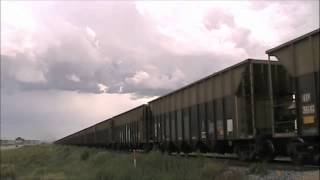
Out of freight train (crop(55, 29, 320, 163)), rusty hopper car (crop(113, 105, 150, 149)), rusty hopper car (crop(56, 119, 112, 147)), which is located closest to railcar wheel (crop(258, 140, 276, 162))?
freight train (crop(55, 29, 320, 163))

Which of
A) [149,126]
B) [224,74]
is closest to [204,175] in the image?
[224,74]

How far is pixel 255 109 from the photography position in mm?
17734

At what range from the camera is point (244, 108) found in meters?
18.1

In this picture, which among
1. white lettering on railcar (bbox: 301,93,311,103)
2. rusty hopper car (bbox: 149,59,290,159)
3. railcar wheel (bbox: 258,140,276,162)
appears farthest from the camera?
rusty hopper car (bbox: 149,59,290,159)

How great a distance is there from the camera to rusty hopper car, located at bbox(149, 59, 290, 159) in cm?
1767

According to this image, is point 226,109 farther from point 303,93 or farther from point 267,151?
point 303,93

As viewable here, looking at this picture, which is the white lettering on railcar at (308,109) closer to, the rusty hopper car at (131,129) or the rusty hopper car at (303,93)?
the rusty hopper car at (303,93)

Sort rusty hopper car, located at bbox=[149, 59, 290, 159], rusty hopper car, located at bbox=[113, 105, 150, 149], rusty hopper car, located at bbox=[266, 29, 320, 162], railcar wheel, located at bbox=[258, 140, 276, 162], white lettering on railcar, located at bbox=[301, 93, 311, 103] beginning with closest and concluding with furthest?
1. rusty hopper car, located at bbox=[266, 29, 320, 162]
2. white lettering on railcar, located at bbox=[301, 93, 311, 103]
3. railcar wheel, located at bbox=[258, 140, 276, 162]
4. rusty hopper car, located at bbox=[149, 59, 290, 159]
5. rusty hopper car, located at bbox=[113, 105, 150, 149]

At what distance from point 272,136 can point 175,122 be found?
35.2 ft

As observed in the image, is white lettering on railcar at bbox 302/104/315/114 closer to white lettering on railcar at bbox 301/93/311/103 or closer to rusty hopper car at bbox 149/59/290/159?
white lettering on railcar at bbox 301/93/311/103

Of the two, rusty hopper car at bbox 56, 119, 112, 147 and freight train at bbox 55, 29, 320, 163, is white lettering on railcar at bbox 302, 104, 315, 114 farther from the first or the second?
rusty hopper car at bbox 56, 119, 112, 147

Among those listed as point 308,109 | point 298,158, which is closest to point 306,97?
point 308,109

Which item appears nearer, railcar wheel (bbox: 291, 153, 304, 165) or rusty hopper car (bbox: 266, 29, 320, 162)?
rusty hopper car (bbox: 266, 29, 320, 162)

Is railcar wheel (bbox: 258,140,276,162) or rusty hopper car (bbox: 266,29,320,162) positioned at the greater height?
rusty hopper car (bbox: 266,29,320,162)
